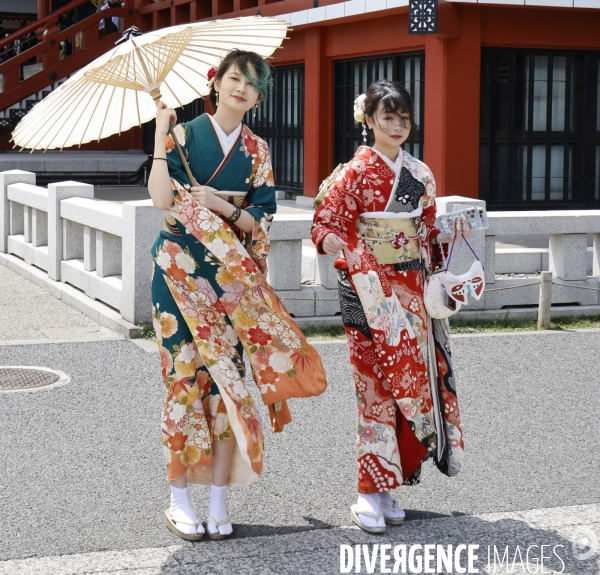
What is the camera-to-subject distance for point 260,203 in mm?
4199

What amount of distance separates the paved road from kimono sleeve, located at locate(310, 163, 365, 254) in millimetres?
1166

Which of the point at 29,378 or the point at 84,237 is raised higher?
the point at 84,237

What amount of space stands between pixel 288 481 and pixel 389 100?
1786 millimetres

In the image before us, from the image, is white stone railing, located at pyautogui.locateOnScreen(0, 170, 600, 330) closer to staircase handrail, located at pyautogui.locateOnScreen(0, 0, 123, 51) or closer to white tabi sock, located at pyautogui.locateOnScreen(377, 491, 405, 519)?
white tabi sock, located at pyautogui.locateOnScreen(377, 491, 405, 519)

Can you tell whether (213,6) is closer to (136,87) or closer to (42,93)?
(42,93)

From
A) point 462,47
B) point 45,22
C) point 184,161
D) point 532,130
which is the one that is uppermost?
point 45,22

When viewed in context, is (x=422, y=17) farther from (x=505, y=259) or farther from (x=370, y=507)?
(x=370, y=507)

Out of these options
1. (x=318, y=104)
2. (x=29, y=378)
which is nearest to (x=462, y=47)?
(x=318, y=104)

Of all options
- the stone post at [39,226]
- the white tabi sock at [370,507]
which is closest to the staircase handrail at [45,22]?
the stone post at [39,226]

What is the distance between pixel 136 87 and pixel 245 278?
89cm

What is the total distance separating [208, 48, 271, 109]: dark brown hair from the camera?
4.12 metres

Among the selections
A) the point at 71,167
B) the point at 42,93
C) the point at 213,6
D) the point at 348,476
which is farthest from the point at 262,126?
the point at 348,476

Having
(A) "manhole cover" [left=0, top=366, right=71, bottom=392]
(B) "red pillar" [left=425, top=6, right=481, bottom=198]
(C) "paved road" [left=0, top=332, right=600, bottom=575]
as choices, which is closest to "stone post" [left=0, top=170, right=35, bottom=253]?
(B) "red pillar" [left=425, top=6, right=481, bottom=198]

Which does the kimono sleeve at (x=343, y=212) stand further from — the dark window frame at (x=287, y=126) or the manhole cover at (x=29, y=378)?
the dark window frame at (x=287, y=126)
